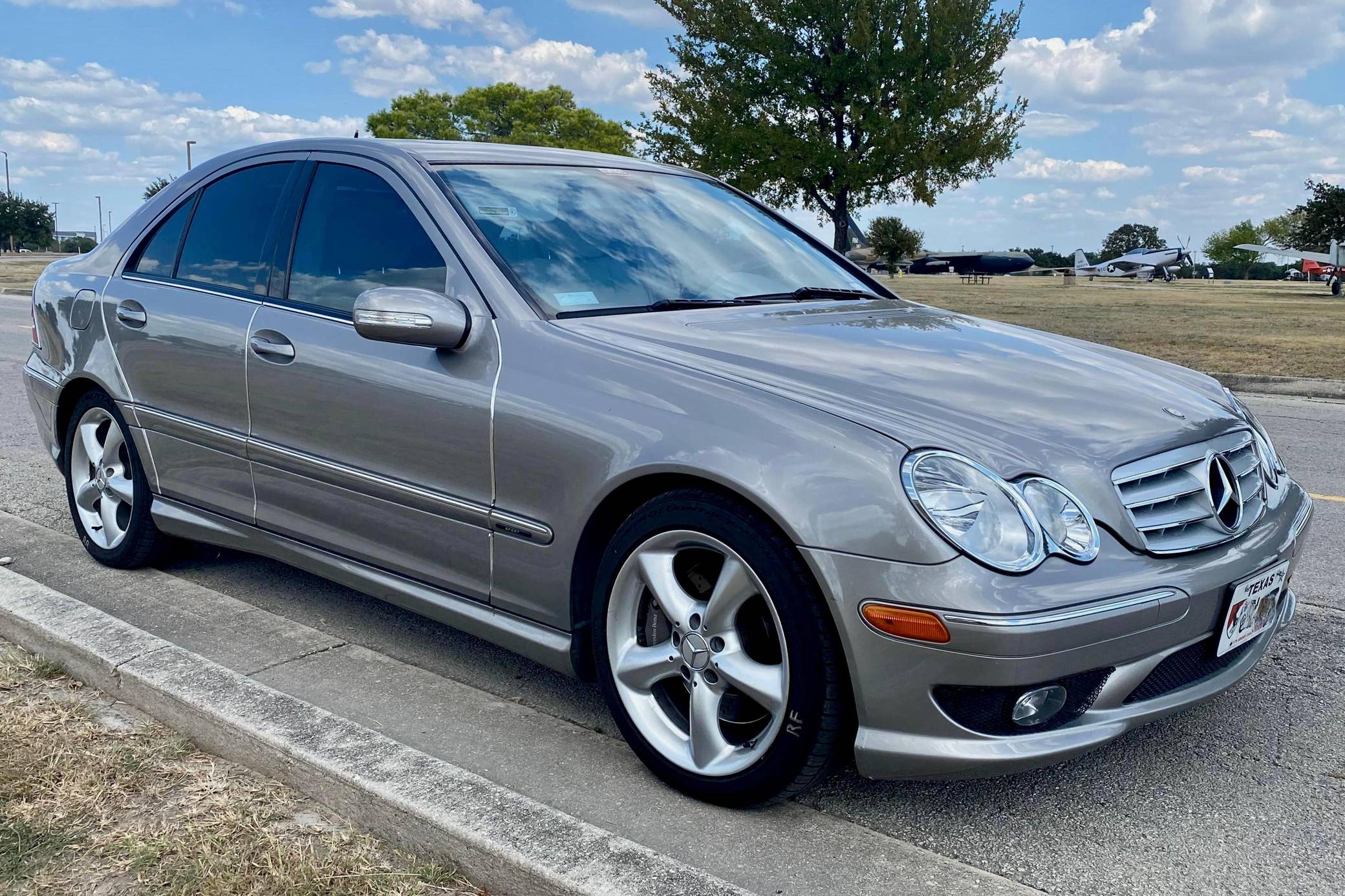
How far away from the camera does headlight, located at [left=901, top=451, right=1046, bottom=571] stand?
2359mm

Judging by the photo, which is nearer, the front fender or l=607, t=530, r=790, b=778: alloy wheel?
the front fender

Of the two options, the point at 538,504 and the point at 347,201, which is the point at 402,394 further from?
the point at 347,201

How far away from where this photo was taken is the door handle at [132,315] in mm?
4195

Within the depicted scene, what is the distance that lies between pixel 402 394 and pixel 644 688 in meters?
1.05

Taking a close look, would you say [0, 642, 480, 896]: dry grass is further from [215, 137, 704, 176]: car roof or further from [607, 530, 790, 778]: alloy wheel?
[215, 137, 704, 176]: car roof

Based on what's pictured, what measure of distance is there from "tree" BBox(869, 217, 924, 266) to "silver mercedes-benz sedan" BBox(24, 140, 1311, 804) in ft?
183

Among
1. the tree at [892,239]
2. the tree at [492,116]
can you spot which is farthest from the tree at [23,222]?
the tree at [892,239]

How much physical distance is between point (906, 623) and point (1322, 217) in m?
43.4

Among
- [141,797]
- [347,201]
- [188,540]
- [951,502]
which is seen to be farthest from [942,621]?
[188,540]

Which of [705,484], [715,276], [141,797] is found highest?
[715,276]

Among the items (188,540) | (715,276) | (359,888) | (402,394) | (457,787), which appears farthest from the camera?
(188,540)

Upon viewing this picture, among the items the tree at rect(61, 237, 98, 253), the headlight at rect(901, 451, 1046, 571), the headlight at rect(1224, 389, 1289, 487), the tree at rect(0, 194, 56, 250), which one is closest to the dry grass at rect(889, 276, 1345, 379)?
the headlight at rect(1224, 389, 1289, 487)

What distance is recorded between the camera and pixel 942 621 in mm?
2338

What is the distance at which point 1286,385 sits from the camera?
11.3m
